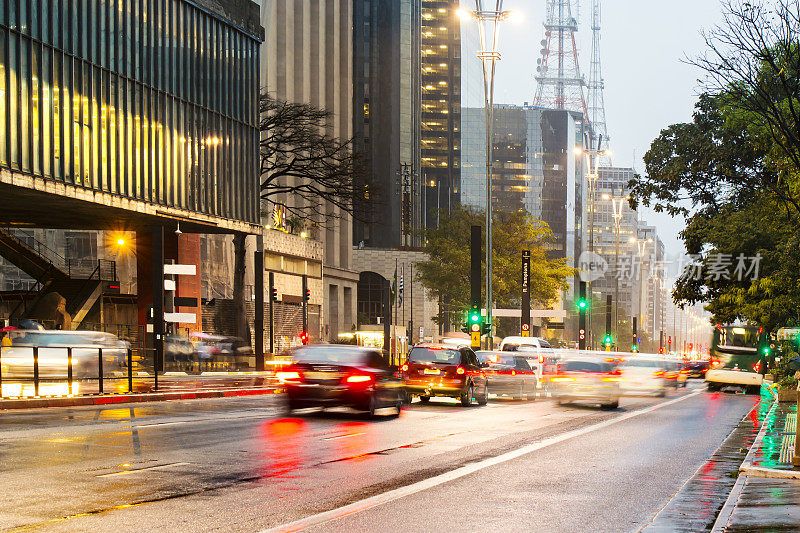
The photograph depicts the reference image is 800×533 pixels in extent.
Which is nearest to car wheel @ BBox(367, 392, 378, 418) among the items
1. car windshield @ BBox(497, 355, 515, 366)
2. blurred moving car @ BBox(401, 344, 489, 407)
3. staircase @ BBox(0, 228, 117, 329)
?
blurred moving car @ BBox(401, 344, 489, 407)

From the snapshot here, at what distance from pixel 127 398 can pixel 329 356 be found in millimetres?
7870

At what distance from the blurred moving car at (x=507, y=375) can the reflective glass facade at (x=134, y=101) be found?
700 inches

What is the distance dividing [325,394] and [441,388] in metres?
7.72

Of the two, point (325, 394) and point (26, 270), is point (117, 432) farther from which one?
point (26, 270)

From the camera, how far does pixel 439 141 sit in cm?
17500

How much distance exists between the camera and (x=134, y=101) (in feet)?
148

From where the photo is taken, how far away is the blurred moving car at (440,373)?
2908 cm

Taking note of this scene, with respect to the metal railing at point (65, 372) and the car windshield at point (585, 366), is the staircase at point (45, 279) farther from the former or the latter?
the car windshield at point (585, 366)

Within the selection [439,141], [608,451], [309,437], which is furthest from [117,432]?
[439,141]

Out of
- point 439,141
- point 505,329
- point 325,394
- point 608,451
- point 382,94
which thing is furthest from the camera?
point 439,141

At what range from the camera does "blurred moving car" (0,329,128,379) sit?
25875 mm

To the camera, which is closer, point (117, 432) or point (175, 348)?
point (117, 432)

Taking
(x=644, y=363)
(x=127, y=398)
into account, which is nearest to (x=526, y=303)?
(x=644, y=363)

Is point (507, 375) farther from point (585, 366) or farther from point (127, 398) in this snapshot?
point (127, 398)
